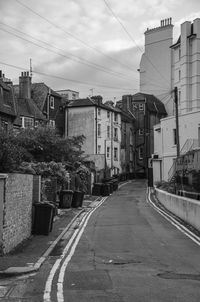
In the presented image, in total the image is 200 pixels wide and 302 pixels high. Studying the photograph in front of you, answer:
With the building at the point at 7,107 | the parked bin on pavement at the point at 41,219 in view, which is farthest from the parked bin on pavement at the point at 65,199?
the building at the point at 7,107

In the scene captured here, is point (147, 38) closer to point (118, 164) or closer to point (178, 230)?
point (118, 164)

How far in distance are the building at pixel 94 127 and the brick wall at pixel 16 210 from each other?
47.4 m

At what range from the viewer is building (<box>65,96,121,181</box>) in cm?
6650

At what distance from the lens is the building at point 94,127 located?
66.5 m

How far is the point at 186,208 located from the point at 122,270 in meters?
12.2

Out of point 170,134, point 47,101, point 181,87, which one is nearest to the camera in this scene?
point 170,134

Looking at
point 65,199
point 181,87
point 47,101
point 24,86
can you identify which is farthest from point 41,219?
point 181,87

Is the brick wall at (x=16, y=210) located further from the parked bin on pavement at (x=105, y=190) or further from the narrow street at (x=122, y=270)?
the parked bin on pavement at (x=105, y=190)

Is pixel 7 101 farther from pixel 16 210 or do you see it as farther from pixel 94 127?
pixel 16 210

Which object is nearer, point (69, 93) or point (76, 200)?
point (76, 200)

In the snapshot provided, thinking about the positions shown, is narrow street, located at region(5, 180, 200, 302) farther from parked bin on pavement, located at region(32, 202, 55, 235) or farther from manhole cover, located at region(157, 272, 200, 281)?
parked bin on pavement, located at region(32, 202, 55, 235)

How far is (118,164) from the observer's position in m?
73.4

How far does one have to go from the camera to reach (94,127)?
2630 inches

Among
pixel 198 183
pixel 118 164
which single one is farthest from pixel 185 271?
pixel 118 164
